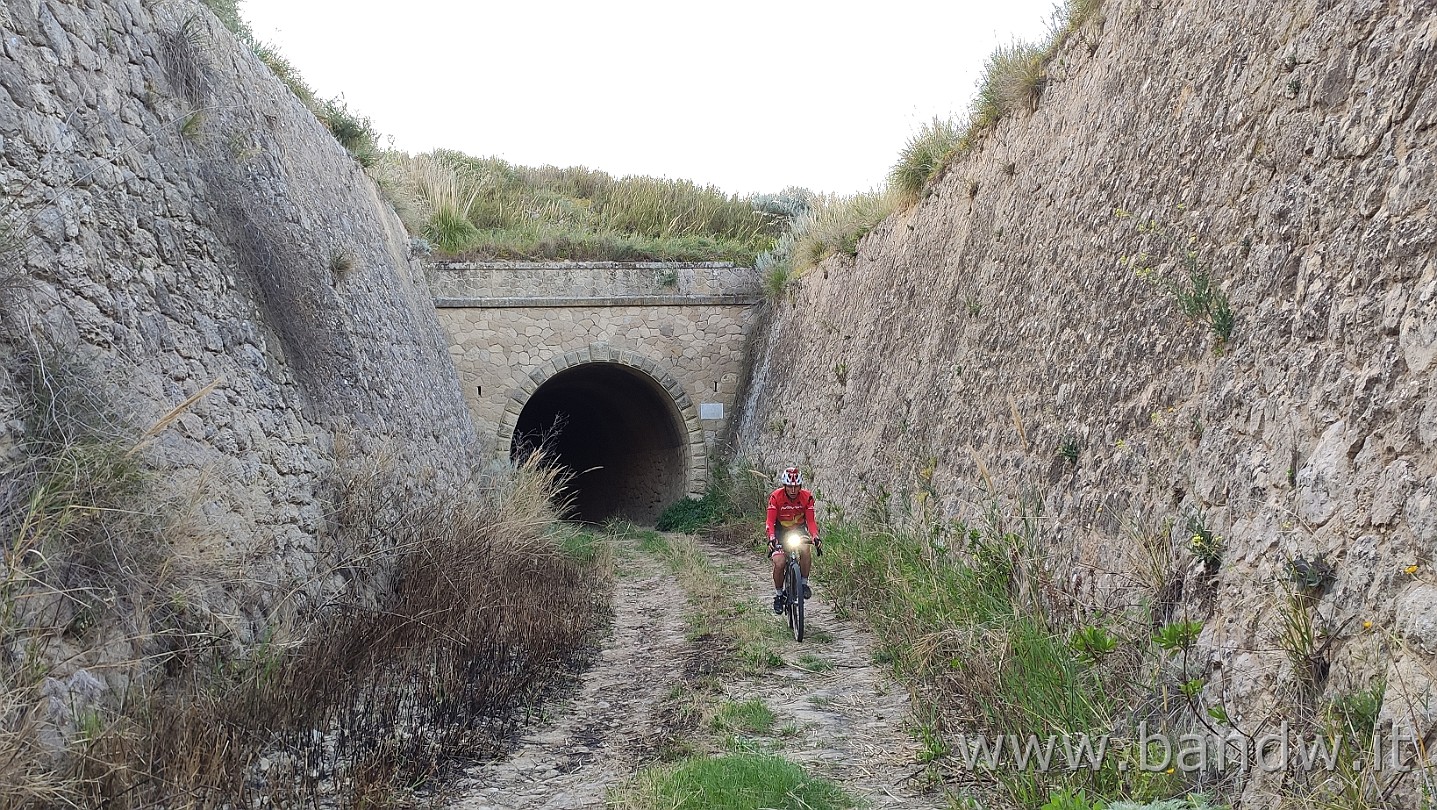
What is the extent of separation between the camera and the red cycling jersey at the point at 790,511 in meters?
8.20

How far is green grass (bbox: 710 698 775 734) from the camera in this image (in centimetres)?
537

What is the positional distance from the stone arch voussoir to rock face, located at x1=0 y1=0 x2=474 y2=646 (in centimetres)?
761

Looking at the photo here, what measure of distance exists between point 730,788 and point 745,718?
1.34 meters

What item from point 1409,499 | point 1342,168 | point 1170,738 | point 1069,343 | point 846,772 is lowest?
point 846,772

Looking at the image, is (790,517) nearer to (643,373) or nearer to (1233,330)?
(1233,330)

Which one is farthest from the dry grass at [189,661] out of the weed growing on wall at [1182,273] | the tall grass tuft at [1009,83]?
the tall grass tuft at [1009,83]

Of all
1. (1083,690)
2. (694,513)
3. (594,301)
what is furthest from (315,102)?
(1083,690)

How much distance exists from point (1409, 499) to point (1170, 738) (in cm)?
134

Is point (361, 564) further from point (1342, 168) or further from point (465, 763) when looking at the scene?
point (1342, 168)

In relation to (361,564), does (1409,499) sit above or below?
above

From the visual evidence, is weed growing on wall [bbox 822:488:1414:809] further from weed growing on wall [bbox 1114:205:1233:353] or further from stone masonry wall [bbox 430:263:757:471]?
stone masonry wall [bbox 430:263:757:471]

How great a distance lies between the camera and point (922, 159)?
12.4 metres

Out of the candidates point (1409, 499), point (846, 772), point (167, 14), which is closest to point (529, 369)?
point (167, 14)

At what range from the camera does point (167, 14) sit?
734cm
